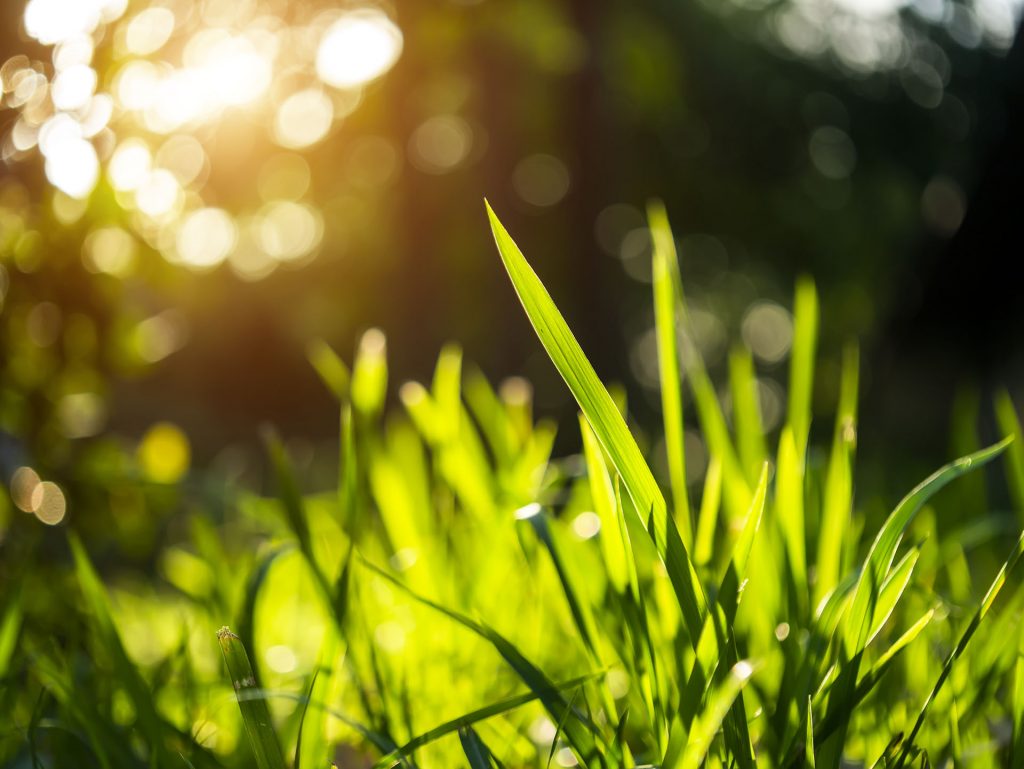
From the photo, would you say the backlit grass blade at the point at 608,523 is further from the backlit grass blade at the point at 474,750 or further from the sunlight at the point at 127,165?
the sunlight at the point at 127,165

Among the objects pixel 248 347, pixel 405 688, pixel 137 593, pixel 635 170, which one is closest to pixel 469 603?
pixel 405 688

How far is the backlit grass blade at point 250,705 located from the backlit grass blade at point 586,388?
0.21 metres

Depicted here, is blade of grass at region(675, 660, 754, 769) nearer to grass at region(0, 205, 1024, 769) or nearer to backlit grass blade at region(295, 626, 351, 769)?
grass at region(0, 205, 1024, 769)

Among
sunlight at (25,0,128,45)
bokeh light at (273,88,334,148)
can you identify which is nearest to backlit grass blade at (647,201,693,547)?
sunlight at (25,0,128,45)

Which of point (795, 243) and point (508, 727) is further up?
point (508, 727)

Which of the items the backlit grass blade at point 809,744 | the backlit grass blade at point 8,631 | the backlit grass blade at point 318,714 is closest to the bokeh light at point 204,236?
the backlit grass blade at point 8,631

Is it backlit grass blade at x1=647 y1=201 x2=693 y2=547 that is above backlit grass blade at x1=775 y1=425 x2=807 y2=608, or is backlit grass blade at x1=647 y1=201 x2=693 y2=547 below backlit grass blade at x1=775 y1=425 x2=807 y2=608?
above

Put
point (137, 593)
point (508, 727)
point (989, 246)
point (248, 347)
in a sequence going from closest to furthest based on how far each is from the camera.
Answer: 1. point (508, 727)
2. point (137, 593)
3. point (989, 246)
4. point (248, 347)

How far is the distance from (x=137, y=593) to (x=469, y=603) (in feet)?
6.19

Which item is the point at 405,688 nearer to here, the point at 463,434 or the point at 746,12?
the point at 463,434

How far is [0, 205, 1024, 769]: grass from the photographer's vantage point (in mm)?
474

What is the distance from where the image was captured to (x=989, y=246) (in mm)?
2754

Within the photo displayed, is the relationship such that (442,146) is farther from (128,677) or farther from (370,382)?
(128,677)

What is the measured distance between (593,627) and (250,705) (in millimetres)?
233
